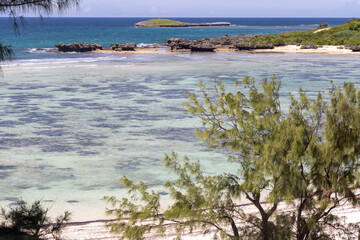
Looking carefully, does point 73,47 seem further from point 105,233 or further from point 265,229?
point 265,229

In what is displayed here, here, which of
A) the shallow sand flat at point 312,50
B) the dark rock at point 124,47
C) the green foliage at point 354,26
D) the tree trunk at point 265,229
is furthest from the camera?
the green foliage at point 354,26

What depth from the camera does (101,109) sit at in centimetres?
2958

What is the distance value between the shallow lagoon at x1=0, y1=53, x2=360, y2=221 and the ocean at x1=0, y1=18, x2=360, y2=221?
4cm

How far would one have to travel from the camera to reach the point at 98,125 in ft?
83.8

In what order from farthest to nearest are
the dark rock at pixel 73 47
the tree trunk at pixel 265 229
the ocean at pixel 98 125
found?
1. the dark rock at pixel 73 47
2. the ocean at pixel 98 125
3. the tree trunk at pixel 265 229

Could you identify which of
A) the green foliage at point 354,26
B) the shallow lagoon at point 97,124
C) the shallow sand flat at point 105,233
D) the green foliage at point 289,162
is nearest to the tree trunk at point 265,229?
the green foliage at point 289,162

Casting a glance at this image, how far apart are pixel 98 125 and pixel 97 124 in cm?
26

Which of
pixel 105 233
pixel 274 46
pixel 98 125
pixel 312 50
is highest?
pixel 105 233

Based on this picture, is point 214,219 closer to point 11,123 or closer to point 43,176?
point 43,176

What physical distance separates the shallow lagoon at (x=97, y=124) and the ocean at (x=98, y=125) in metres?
0.04

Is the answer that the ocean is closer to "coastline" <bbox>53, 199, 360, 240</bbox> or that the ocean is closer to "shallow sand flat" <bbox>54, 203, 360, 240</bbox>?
"coastline" <bbox>53, 199, 360, 240</bbox>

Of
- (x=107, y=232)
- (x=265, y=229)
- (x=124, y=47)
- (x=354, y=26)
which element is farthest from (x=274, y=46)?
(x=265, y=229)

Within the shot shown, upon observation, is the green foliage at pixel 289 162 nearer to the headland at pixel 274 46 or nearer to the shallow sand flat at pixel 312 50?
the shallow sand flat at pixel 312 50

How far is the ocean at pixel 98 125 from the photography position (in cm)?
1706
